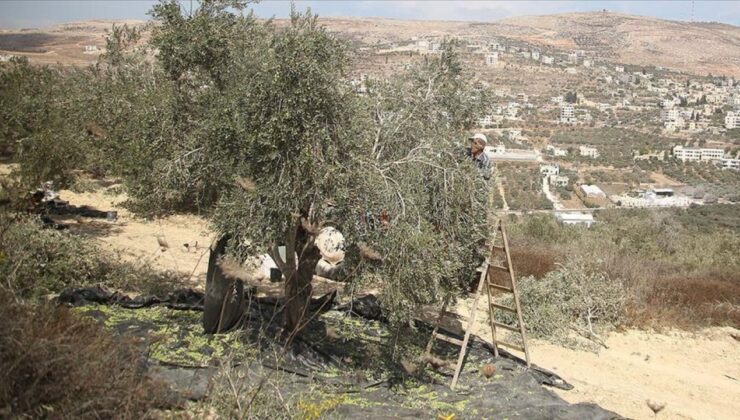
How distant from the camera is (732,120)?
255 feet

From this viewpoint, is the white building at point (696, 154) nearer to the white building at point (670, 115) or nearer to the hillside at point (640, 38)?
the white building at point (670, 115)

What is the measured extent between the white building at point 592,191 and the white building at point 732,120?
44.3 metres

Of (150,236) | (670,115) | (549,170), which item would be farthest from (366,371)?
(670,115)

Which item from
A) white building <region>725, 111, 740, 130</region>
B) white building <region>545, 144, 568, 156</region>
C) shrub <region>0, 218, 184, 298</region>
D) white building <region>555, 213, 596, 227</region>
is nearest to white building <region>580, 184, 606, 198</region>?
white building <region>545, 144, 568, 156</region>

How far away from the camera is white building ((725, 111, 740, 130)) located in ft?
252

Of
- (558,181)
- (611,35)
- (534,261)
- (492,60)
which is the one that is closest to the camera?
(534,261)

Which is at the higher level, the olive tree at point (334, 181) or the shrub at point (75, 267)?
the olive tree at point (334, 181)

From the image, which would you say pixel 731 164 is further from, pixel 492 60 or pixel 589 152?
pixel 492 60

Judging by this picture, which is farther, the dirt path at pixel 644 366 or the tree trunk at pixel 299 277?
the dirt path at pixel 644 366

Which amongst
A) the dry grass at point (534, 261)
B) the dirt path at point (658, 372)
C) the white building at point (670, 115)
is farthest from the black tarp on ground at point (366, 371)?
the white building at point (670, 115)

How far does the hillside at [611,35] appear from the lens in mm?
141375

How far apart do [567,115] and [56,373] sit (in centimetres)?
7844

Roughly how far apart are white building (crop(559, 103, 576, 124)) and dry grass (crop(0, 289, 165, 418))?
7587 centimetres

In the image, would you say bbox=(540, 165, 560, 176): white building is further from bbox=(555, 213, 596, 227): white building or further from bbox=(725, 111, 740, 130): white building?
bbox=(725, 111, 740, 130): white building
